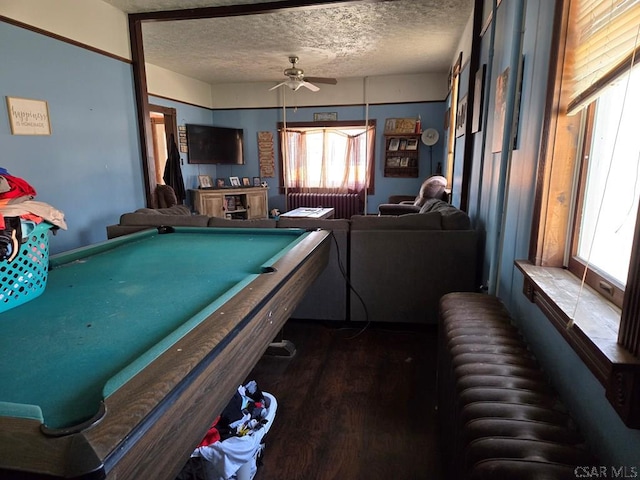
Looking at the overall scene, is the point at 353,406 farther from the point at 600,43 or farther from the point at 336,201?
the point at 336,201

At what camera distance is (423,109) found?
6.66m

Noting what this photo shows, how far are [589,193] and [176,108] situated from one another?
6228 millimetres

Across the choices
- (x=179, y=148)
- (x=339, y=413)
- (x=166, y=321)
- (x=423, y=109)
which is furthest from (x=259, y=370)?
(x=423, y=109)

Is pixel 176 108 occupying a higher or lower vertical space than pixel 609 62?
higher

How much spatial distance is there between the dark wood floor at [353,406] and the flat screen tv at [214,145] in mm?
4772

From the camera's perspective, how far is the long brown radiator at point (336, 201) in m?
7.12

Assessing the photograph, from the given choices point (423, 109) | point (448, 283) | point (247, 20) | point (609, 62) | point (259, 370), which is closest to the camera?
point (609, 62)

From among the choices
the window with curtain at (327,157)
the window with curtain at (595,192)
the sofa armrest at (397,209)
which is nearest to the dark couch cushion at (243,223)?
the window with curtain at (595,192)

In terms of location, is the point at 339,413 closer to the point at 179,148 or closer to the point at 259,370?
the point at 259,370

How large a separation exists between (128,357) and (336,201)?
6422 mm

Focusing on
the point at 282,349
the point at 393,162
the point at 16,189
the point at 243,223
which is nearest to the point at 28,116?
the point at 243,223

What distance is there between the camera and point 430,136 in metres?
6.50

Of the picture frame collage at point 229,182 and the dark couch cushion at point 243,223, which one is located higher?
the picture frame collage at point 229,182

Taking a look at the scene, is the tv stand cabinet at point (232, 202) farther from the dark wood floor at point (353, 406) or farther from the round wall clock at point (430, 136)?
the dark wood floor at point (353, 406)
